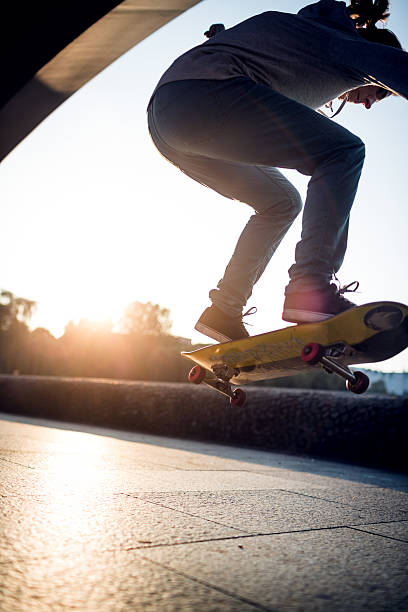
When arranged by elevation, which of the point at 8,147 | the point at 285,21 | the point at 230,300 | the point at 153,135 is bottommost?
the point at 230,300

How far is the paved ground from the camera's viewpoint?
3.94 ft

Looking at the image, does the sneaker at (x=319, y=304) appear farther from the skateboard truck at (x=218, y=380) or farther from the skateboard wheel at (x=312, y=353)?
the skateboard truck at (x=218, y=380)

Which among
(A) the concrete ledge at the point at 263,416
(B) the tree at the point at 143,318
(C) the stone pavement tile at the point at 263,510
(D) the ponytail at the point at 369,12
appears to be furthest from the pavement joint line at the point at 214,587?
(B) the tree at the point at 143,318

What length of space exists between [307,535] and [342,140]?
1.95m

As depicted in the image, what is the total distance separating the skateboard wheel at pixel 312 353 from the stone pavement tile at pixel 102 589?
1.39m

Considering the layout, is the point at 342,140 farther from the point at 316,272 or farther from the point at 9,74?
the point at 9,74

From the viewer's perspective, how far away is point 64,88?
625cm

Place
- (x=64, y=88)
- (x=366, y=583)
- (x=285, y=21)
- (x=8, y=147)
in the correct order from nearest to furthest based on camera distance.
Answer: (x=366, y=583) → (x=285, y=21) → (x=64, y=88) → (x=8, y=147)

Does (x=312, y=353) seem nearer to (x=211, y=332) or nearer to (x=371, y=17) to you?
(x=211, y=332)

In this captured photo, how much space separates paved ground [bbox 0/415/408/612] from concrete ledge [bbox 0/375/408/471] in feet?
14.4

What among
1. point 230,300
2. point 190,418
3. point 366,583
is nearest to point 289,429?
point 190,418

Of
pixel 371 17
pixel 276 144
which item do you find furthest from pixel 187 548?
pixel 371 17

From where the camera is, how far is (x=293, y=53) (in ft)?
8.25

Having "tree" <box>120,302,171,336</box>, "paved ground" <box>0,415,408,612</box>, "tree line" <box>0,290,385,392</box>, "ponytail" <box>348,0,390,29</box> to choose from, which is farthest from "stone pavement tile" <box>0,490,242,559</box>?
"tree" <box>120,302,171,336</box>
